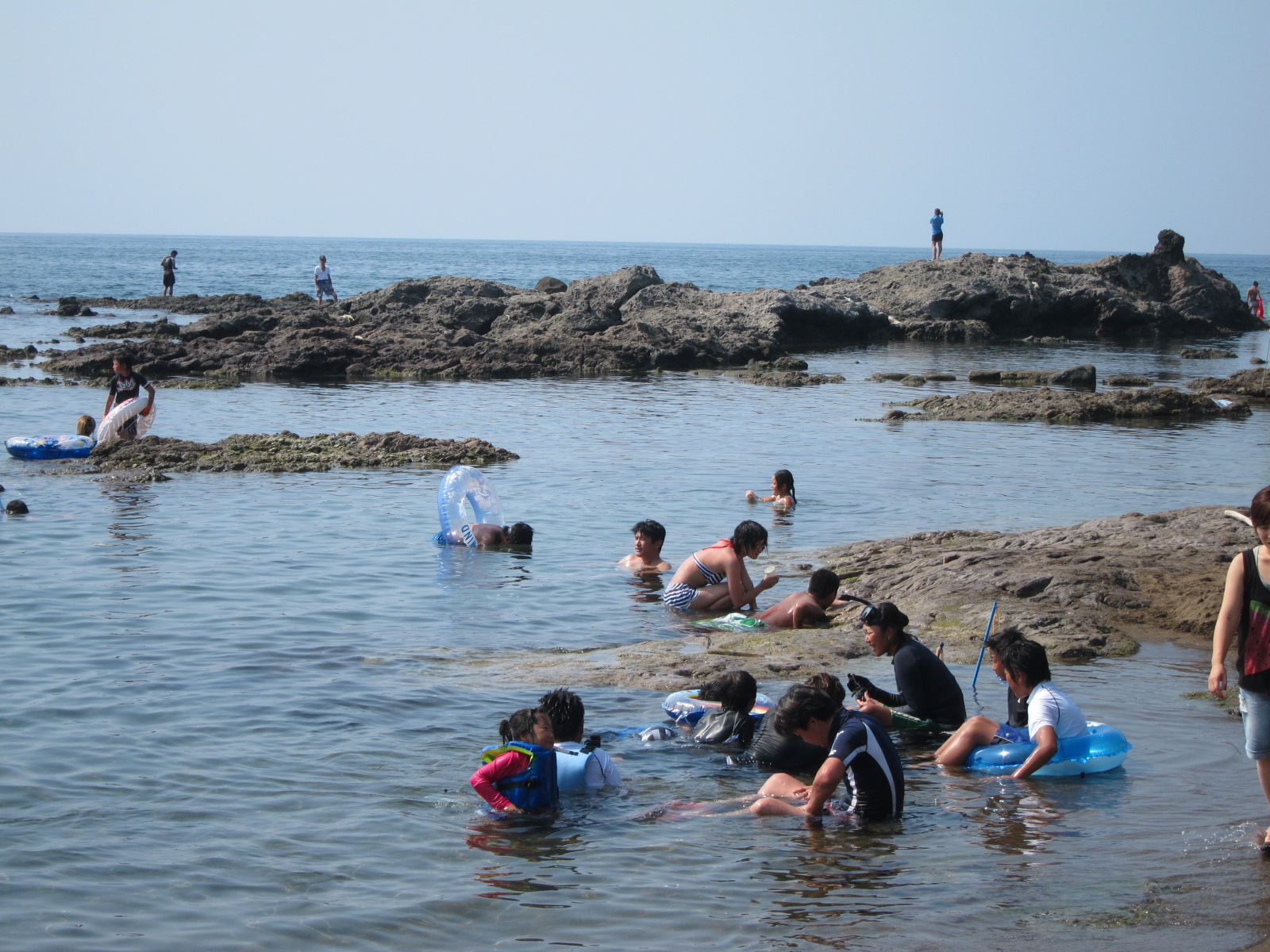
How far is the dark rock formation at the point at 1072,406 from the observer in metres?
26.3

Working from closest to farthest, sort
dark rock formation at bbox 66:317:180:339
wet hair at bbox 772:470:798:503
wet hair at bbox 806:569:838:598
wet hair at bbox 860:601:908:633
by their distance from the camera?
wet hair at bbox 860:601:908:633, wet hair at bbox 806:569:838:598, wet hair at bbox 772:470:798:503, dark rock formation at bbox 66:317:180:339

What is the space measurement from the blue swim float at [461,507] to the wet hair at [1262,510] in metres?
10.2

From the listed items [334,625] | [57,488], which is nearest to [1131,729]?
[334,625]

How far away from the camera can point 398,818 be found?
6922 mm

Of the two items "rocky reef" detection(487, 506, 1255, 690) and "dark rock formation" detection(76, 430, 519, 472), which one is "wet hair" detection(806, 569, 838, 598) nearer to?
"rocky reef" detection(487, 506, 1255, 690)

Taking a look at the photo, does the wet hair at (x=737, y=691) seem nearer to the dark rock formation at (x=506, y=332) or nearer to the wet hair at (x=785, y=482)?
the wet hair at (x=785, y=482)

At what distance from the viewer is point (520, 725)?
7.12m

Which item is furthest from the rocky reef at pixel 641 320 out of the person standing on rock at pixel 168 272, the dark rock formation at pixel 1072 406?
the dark rock formation at pixel 1072 406

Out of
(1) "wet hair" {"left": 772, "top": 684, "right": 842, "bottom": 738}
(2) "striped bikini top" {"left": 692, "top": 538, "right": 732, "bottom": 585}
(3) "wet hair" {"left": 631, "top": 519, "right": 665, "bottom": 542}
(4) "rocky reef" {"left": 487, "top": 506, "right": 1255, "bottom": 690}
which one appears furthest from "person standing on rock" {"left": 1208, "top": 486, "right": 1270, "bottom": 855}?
Answer: (3) "wet hair" {"left": 631, "top": 519, "right": 665, "bottom": 542}

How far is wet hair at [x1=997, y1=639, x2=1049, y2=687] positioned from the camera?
7.52m

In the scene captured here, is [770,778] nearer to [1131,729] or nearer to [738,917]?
[738,917]

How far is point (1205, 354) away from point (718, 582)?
34.8m

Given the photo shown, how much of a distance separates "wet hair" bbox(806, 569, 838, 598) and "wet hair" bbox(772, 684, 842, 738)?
3302mm

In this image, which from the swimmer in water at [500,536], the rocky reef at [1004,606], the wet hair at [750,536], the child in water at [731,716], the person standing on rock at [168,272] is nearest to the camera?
the child in water at [731,716]
